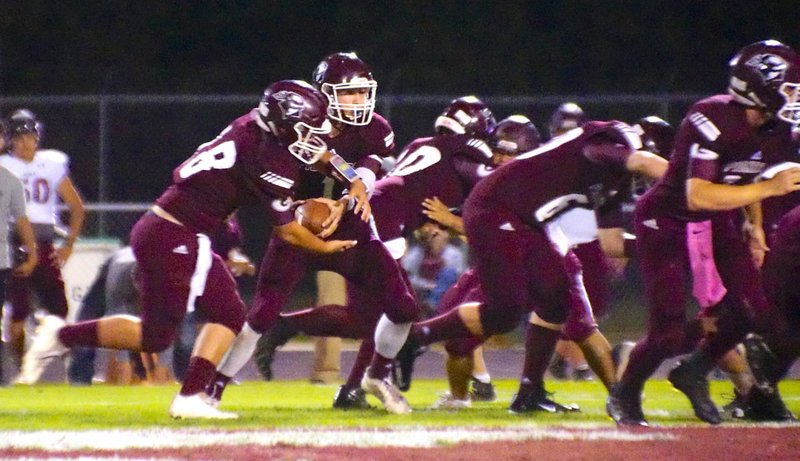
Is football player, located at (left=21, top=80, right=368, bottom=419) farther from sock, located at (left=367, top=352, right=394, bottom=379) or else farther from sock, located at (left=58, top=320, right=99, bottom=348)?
sock, located at (left=367, top=352, right=394, bottom=379)

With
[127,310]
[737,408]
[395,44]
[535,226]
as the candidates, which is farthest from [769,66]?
[395,44]

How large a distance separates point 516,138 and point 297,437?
2634 mm

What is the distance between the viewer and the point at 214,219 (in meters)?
6.62

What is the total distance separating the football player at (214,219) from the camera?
6391 millimetres

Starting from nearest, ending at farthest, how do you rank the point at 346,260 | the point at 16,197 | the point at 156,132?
the point at 346,260
the point at 16,197
the point at 156,132

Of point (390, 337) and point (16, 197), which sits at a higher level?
point (390, 337)

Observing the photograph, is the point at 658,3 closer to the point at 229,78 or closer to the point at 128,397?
the point at 229,78

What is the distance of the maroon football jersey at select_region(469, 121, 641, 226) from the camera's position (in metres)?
6.64

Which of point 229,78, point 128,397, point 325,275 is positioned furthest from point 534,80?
point 128,397

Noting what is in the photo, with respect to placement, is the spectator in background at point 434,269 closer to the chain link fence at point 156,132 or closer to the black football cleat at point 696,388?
the chain link fence at point 156,132

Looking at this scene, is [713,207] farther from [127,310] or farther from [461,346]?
[127,310]

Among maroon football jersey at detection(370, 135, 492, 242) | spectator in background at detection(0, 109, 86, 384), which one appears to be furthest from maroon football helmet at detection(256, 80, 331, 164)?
spectator in background at detection(0, 109, 86, 384)

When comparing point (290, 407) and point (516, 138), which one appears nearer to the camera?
point (290, 407)

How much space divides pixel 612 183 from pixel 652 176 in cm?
42
